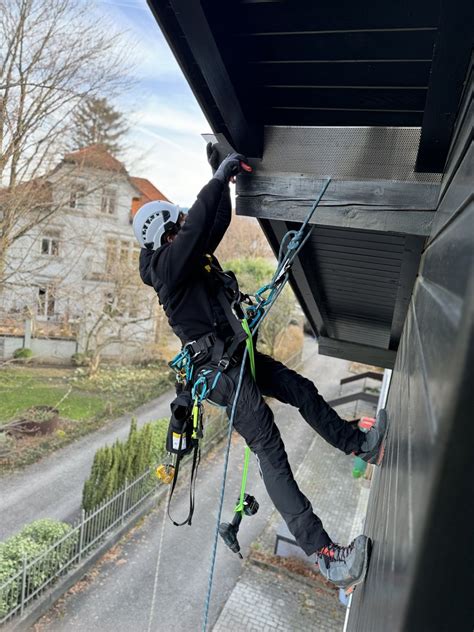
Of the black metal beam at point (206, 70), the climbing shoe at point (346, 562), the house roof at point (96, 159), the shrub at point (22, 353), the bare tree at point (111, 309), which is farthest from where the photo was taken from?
the shrub at point (22, 353)

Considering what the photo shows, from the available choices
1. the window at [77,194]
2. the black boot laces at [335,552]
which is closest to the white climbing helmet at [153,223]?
the black boot laces at [335,552]

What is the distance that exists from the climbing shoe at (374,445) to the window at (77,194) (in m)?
11.6

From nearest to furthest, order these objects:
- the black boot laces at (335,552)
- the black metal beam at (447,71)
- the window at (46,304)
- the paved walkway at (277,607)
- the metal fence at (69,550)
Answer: the black metal beam at (447,71) → the black boot laces at (335,552) → the metal fence at (69,550) → the paved walkway at (277,607) → the window at (46,304)

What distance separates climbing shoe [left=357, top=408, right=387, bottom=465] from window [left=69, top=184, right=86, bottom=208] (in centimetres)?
1159

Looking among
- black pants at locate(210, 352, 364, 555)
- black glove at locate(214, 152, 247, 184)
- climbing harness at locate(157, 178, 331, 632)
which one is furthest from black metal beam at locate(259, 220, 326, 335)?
black pants at locate(210, 352, 364, 555)

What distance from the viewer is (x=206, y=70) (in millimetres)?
1881

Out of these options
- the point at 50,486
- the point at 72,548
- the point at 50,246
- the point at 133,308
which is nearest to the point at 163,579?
the point at 72,548

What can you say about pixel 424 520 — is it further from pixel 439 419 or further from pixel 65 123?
A: pixel 65 123

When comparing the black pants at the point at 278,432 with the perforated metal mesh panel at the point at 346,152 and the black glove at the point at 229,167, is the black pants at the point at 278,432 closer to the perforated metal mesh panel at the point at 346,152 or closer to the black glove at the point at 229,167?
the black glove at the point at 229,167

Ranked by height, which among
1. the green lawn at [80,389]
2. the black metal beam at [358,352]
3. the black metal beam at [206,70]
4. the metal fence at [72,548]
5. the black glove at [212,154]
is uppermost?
the black metal beam at [206,70]

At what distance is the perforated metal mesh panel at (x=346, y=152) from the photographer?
2.20 m

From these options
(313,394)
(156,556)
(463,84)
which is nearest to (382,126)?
(463,84)

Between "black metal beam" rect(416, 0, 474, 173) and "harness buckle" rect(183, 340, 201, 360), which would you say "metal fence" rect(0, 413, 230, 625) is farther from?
"black metal beam" rect(416, 0, 474, 173)

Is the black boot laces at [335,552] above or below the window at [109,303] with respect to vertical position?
above
